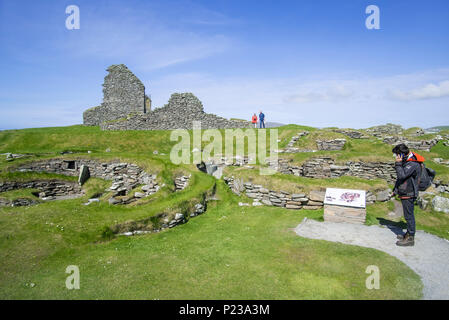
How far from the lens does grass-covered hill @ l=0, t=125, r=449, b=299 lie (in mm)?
A: 7438

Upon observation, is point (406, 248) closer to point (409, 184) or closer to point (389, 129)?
point (409, 184)

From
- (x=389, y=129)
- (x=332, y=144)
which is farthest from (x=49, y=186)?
(x=389, y=129)

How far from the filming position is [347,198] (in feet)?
40.1

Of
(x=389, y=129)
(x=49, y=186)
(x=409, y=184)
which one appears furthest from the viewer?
(x=389, y=129)

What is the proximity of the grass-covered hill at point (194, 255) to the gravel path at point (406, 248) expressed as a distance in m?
0.42

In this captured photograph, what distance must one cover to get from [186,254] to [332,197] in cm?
751

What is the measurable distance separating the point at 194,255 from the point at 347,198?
7723 millimetres

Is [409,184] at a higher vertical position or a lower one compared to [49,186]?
higher

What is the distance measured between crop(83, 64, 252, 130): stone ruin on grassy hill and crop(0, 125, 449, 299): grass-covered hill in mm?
18444

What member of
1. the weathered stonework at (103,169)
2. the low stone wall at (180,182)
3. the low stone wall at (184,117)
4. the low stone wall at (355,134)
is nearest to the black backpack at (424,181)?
the low stone wall at (180,182)

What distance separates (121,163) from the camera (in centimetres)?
2230

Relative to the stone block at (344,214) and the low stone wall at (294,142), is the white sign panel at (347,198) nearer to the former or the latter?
the stone block at (344,214)
